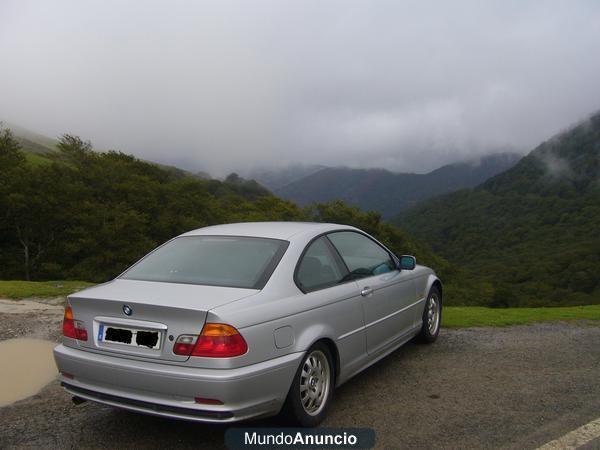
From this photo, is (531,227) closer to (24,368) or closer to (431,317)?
(431,317)

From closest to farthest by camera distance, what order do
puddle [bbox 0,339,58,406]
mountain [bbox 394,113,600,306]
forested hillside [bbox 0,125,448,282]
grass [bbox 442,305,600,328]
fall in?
puddle [bbox 0,339,58,406] < grass [bbox 442,305,600,328] < forested hillside [bbox 0,125,448,282] < mountain [bbox 394,113,600,306]

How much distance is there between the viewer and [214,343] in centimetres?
303

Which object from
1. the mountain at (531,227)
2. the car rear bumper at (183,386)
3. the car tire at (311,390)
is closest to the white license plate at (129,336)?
the car rear bumper at (183,386)

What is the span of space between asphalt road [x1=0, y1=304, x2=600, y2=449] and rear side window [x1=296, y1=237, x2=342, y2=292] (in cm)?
100

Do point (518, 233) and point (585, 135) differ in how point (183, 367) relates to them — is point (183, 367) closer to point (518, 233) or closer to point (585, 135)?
point (518, 233)

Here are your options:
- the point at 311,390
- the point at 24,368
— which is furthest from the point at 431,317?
the point at 24,368

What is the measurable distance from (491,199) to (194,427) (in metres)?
157

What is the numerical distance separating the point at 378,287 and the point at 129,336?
7.31 ft

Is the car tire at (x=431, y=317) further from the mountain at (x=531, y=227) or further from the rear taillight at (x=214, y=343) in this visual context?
the mountain at (x=531, y=227)

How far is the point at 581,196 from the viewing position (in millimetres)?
135625

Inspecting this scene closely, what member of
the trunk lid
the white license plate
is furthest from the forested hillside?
the white license plate

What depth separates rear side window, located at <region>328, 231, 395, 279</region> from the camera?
14.6 feet

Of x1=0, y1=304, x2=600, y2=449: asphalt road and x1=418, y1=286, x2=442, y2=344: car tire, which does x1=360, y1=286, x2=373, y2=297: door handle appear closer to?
x1=0, y1=304, x2=600, y2=449: asphalt road

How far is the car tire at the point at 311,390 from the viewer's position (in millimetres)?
3375
